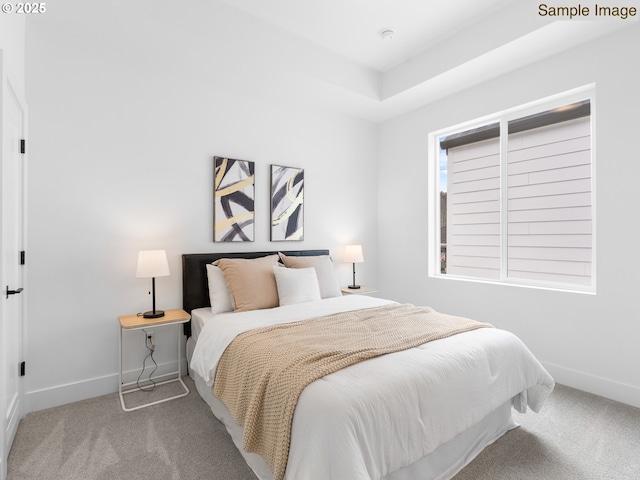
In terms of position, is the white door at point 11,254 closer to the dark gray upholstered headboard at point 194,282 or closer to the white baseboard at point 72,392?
the white baseboard at point 72,392

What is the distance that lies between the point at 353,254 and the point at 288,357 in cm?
246

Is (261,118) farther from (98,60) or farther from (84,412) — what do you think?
(84,412)

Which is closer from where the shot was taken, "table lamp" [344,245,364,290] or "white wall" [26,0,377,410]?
"white wall" [26,0,377,410]

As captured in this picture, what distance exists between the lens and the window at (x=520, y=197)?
3.03m

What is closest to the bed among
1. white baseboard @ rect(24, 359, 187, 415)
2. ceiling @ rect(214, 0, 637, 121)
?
white baseboard @ rect(24, 359, 187, 415)

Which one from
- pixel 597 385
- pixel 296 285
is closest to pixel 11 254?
pixel 296 285

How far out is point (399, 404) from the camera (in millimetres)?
1487

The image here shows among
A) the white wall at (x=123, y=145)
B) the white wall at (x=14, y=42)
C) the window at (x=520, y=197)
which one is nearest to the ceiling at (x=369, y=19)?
the white wall at (x=123, y=145)

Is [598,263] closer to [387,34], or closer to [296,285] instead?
[296,285]

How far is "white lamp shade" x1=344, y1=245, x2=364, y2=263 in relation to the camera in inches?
160

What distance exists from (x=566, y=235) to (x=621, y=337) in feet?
3.04

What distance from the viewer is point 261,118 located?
11.8 ft

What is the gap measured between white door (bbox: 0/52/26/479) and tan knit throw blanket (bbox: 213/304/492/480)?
1.14 metres

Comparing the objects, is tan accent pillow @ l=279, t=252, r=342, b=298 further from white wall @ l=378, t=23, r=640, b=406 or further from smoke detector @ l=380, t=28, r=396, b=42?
smoke detector @ l=380, t=28, r=396, b=42
